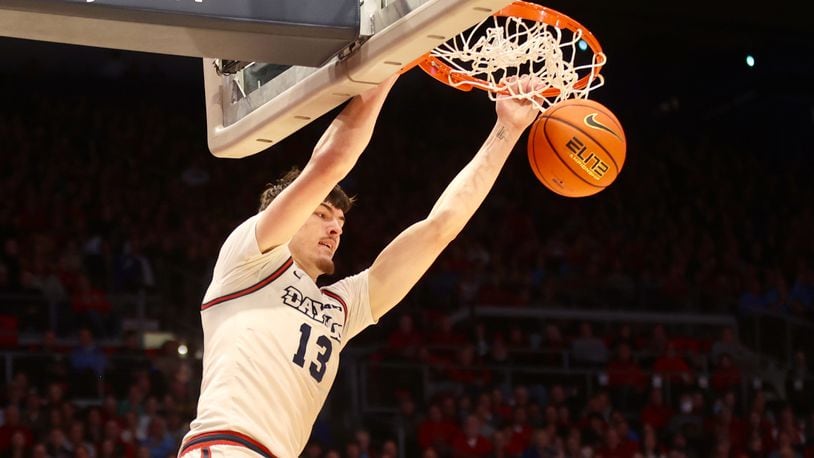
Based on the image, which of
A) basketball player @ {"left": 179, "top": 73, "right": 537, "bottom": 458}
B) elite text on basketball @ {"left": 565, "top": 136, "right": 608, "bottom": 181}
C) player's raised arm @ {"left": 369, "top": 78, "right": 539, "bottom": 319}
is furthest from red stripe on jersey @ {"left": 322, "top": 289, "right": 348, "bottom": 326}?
elite text on basketball @ {"left": 565, "top": 136, "right": 608, "bottom": 181}

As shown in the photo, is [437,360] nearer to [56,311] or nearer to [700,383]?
[700,383]

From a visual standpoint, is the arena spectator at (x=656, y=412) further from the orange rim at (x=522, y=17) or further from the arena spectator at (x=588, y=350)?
the orange rim at (x=522, y=17)

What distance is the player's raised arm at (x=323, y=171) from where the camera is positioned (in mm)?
3482

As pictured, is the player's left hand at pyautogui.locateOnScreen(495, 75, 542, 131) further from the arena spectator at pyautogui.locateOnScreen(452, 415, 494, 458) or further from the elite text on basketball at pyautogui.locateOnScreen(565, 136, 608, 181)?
the arena spectator at pyautogui.locateOnScreen(452, 415, 494, 458)

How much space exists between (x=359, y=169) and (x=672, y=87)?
21.7ft

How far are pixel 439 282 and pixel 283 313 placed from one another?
1003cm

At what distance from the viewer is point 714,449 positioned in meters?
12.1

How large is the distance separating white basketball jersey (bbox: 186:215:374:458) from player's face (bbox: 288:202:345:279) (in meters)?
0.10

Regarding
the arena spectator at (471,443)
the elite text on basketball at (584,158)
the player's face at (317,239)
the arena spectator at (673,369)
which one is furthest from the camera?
the arena spectator at (673,369)

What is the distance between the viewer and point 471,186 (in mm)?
4098

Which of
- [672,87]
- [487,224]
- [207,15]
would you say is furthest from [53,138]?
[207,15]

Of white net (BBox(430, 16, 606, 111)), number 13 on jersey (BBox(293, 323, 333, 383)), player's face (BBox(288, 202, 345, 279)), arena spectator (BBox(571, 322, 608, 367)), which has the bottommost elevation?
number 13 on jersey (BBox(293, 323, 333, 383))

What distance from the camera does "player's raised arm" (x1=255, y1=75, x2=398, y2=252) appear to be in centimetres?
348

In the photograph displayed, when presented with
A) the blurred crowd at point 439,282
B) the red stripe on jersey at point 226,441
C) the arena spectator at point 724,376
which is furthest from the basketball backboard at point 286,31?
the arena spectator at point 724,376
